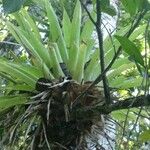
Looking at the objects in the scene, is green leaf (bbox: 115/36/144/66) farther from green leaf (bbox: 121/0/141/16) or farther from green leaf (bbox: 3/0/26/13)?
green leaf (bbox: 3/0/26/13)

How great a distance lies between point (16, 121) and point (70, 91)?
0.22m

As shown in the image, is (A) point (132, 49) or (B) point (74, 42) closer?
(A) point (132, 49)

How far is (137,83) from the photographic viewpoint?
1723mm

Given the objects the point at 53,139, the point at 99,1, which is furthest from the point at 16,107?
the point at 99,1

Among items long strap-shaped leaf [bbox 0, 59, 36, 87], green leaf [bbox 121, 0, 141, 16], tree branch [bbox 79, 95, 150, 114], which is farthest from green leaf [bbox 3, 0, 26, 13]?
long strap-shaped leaf [bbox 0, 59, 36, 87]

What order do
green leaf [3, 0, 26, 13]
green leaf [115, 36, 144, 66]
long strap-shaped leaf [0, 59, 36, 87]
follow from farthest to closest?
long strap-shaped leaf [0, 59, 36, 87] → green leaf [115, 36, 144, 66] → green leaf [3, 0, 26, 13]

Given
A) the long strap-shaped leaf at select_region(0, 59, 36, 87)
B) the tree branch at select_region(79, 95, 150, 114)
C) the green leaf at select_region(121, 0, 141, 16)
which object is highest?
the long strap-shaped leaf at select_region(0, 59, 36, 87)

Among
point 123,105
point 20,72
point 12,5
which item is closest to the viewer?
point 12,5

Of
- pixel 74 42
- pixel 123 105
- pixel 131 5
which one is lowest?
pixel 123 105

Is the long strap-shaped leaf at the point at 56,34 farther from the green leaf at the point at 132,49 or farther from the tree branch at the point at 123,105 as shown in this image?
the green leaf at the point at 132,49

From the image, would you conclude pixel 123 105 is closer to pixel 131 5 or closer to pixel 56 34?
pixel 131 5

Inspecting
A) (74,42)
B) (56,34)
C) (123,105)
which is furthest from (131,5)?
(56,34)

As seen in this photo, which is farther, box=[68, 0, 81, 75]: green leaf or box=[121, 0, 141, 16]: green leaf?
box=[68, 0, 81, 75]: green leaf

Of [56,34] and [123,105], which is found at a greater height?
[56,34]
